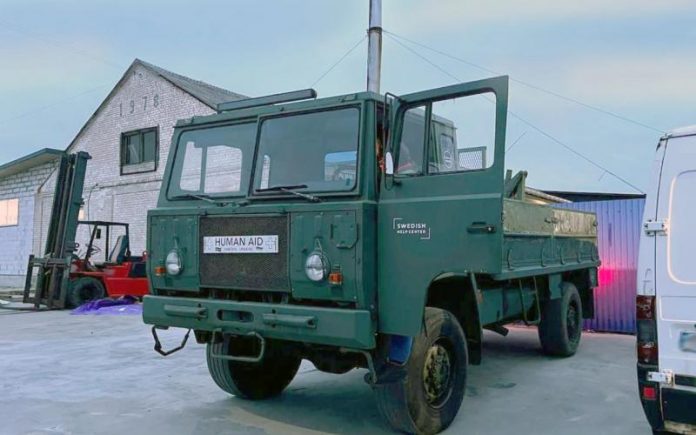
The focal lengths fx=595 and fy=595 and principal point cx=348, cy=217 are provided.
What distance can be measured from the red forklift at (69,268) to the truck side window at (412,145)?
11.8 m

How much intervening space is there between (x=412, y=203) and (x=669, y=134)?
1.71 m

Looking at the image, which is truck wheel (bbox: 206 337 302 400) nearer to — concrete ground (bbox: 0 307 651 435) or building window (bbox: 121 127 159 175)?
concrete ground (bbox: 0 307 651 435)

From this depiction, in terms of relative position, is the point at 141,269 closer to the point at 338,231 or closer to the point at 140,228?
the point at 140,228

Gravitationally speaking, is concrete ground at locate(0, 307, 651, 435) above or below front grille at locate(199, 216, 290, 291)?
below

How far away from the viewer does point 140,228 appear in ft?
64.3

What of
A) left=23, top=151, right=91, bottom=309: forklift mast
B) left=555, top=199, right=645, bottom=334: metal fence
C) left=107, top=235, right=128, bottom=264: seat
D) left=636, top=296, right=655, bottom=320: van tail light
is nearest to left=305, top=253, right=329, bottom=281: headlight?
left=636, top=296, right=655, bottom=320: van tail light

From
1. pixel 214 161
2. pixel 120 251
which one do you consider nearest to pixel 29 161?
pixel 120 251

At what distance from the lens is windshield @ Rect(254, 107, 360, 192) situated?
14.9 feet

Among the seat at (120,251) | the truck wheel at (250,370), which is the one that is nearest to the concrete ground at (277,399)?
the truck wheel at (250,370)

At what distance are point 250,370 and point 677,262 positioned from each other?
153 inches

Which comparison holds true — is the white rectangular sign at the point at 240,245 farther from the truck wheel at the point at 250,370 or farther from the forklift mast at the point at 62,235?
the forklift mast at the point at 62,235

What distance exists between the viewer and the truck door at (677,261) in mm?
3430

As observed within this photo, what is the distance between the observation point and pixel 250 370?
5793 millimetres

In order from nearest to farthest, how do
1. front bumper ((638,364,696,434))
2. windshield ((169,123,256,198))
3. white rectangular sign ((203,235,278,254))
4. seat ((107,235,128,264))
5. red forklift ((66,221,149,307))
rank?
1. front bumper ((638,364,696,434))
2. white rectangular sign ((203,235,278,254))
3. windshield ((169,123,256,198))
4. red forklift ((66,221,149,307))
5. seat ((107,235,128,264))
